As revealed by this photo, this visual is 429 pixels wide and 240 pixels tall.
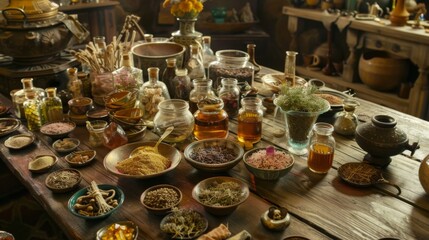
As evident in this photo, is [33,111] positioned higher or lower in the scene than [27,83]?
lower

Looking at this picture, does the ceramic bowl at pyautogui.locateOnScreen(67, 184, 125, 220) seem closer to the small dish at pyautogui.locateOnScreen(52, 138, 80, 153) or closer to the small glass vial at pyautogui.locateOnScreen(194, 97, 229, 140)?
the small dish at pyautogui.locateOnScreen(52, 138, 80, 153)

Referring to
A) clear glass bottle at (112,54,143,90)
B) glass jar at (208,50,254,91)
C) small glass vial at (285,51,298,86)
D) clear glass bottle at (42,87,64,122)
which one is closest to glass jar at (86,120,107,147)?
clear glass bottle at (42,87,64,122)

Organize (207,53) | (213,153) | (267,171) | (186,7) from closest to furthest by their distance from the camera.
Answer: (267,171), (213,153), (186,7), (207,53)

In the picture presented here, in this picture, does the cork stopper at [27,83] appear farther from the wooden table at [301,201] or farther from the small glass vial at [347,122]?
the small glass vial at [347,122]

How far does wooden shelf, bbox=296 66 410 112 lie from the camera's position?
3.82 meters

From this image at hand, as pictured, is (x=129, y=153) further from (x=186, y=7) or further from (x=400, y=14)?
(x=400, y=14)

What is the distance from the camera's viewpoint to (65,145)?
6.39ft

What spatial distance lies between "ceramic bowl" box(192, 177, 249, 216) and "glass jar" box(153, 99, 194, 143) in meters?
0.42

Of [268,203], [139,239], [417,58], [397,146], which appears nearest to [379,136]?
[397,146]

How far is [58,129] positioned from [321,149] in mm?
1271

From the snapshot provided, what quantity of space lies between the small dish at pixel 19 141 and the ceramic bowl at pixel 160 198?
791 millimetres

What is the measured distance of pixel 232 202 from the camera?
4.71ft

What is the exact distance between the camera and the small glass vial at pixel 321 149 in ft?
5.49

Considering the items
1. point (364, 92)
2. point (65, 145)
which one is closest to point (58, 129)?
point (65, 145)
